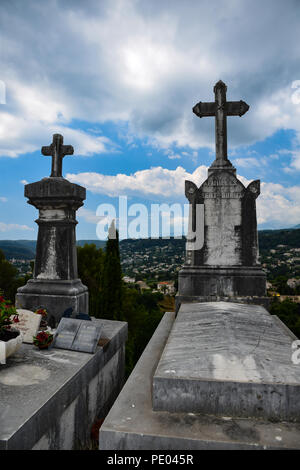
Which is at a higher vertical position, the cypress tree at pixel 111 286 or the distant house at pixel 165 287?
the cypress tree at pixel 111 286

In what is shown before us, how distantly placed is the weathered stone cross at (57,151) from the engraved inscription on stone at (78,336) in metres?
2.87

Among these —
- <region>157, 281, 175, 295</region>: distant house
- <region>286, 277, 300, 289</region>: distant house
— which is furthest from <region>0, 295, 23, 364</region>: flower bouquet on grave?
<region>157, 281, 175, 295</region>: distant house

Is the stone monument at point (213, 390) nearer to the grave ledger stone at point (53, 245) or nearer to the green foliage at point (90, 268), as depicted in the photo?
the grave ledger stone at point (53, 245)

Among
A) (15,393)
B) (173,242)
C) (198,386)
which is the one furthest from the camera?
(173,242)

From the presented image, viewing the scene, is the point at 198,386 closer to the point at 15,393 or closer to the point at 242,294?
the point at 15,393

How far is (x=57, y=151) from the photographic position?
584 centimetres

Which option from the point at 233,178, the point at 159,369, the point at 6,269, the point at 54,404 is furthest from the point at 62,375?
the point at 6,269

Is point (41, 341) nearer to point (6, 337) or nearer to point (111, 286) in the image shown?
point (6, 337)

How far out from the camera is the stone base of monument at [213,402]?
2.14 meters

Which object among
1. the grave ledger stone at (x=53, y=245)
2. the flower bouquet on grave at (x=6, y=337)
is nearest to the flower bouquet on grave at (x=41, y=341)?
the flower bouquet on grave at (x=6, y=337)

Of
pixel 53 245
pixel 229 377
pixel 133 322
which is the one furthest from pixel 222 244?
pixel 133 322

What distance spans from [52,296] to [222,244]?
10.0 ft
